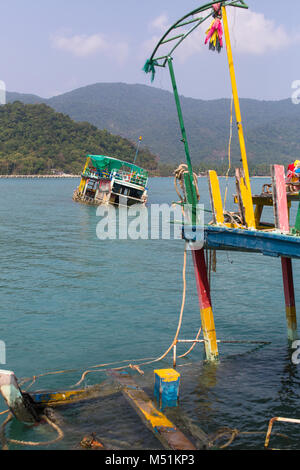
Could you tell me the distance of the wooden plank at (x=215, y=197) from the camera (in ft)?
31.0

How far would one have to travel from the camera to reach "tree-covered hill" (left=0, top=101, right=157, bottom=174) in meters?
175

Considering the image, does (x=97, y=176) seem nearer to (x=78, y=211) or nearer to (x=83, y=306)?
(x=78, y=211)

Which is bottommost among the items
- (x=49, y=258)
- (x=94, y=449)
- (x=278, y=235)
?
(x=94, y=449)

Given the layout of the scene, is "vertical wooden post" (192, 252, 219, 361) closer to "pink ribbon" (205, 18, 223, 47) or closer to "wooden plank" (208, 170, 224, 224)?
"wooden plank" (208, 170, 224, 224)

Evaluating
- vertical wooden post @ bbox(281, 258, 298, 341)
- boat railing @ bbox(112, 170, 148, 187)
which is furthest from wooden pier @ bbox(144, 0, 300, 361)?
boat railing @ bbox(112, 170, 148, 187)

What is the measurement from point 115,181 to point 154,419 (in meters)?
46.7

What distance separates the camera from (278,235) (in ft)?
25.9

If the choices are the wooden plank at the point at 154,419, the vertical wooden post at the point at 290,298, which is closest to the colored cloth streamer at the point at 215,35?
the vertical wooden post at the point at 290,298

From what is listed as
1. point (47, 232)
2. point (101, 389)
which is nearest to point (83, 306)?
point (101, 389)

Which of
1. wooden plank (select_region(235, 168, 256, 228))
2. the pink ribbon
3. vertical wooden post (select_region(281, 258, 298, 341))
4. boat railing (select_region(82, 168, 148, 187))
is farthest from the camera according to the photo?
boat railing (select_region(82, 168, 148, 187))

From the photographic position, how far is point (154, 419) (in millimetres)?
8297

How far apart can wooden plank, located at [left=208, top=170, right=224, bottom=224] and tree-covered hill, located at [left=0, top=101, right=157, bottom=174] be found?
169 metres

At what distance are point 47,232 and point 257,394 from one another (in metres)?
28.8

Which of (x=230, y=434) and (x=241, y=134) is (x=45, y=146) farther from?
(x=230, y=434)
